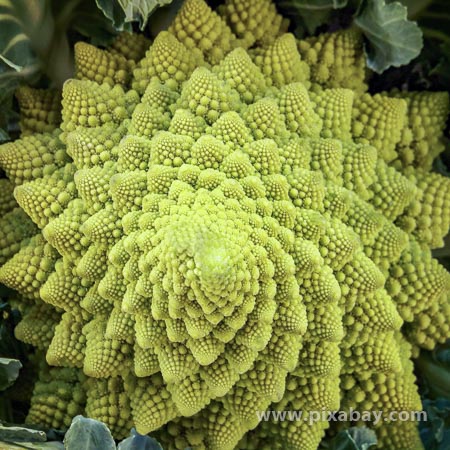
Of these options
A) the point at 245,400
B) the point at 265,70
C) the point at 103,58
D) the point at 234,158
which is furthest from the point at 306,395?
the point at 103,58

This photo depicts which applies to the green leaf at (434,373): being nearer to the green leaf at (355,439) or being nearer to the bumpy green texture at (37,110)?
the green leaf at (355,439)

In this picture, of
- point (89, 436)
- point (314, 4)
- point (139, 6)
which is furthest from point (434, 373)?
point (139, 6)

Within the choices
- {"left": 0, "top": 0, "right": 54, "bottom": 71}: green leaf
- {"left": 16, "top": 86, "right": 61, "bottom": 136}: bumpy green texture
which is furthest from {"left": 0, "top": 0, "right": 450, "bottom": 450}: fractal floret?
{"left": 0, "top": 0, "right": 54, "bottom": 71}: green leaf

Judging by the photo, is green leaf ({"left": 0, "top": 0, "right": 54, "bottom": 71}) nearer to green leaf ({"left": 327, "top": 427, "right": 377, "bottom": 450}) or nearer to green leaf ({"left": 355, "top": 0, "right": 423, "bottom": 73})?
green leaf ({"left": 355, "top": 0, "right": 423, "bottom": 73})

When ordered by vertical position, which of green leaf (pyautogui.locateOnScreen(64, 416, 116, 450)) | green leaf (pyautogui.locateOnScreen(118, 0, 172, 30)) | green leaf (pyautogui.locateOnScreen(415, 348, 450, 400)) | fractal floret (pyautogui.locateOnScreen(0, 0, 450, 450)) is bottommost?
green leaf (pyautogui.locateOnScreen(415, 348, 450, 400))

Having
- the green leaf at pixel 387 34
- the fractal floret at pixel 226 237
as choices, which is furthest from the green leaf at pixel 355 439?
the green leaf at pixel 387 34
